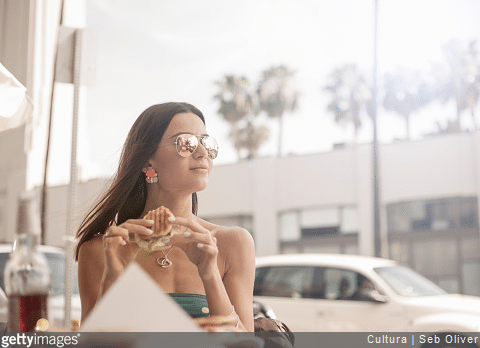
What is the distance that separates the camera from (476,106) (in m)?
28.1

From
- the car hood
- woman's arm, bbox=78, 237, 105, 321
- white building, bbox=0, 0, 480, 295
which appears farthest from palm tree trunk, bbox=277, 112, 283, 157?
woman's arm, bbox=78, 237, 105, 321

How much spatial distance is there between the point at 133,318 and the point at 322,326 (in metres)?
6.65

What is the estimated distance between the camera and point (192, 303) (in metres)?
1.76

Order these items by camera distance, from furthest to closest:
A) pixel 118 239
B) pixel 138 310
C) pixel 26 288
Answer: pixel 118 239
pixel 26 288
pixel 138 310

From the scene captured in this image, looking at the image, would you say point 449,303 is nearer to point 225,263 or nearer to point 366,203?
point 225,263

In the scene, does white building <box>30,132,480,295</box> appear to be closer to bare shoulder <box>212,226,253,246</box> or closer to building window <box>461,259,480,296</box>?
building window <box>461,259,480,296</box>

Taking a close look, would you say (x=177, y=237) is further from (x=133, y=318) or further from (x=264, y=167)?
(x=264, y=167)

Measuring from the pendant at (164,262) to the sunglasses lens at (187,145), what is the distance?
320mm

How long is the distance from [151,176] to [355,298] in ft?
19.5

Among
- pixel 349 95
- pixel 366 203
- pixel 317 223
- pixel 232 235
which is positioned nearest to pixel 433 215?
pixel 366 203

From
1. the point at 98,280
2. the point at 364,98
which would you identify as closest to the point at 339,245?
the point at 364,98

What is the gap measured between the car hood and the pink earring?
235 inches

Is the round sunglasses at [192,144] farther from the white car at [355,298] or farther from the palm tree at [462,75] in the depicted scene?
the palm tree at [462,75]

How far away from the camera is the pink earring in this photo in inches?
74.9
